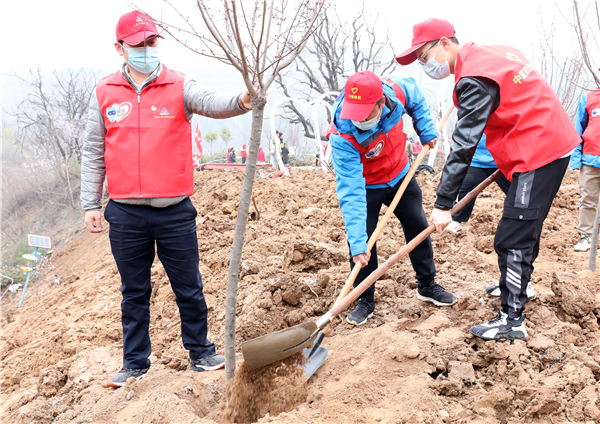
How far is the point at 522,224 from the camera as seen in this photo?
238cm

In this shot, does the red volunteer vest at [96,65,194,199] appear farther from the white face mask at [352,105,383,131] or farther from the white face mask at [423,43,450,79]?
the white face mask at [423,43,450,79]

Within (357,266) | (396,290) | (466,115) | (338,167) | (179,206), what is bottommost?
(396,290)

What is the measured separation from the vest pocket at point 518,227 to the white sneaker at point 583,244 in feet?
9.38

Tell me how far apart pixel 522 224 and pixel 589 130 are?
3.09 m

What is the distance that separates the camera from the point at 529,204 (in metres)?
2.34

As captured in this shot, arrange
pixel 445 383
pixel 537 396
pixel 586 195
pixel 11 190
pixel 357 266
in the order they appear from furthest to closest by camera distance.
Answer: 1. pixel 11 190
2. pixel 586 195
3. pixel 357 266
4. pixel 445 383
5. pixel 537 396

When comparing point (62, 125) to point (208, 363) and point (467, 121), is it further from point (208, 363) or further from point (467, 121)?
point (467, 121)

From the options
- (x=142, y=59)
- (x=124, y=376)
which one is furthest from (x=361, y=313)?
(x=142, y=59)

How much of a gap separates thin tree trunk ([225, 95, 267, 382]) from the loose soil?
348 mm

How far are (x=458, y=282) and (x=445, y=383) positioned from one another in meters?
1.43

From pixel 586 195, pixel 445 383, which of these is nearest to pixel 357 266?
pixel 445 383

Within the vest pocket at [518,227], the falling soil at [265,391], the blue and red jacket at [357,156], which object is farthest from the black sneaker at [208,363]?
the vest pocket at [518,227]

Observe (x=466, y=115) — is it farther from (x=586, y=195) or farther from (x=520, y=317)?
(x=586, y=195)

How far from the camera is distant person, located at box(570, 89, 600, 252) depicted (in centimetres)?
450
